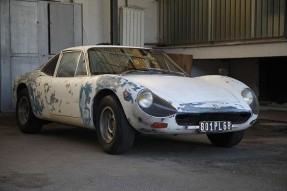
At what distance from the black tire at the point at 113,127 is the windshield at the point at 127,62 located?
2.14 ft

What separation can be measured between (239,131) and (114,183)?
2.59 m

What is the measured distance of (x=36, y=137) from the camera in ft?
Result: 27.4

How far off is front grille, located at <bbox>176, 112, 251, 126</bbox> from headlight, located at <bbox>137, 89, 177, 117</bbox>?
0.50 ft

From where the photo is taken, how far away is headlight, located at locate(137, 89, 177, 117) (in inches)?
240

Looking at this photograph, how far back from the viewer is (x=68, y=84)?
753 cm

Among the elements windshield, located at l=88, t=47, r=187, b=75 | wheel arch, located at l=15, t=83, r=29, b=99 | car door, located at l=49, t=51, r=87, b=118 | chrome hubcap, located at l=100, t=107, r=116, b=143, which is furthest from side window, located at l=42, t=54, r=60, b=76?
chrome hubcap, located at l=100, t=107, r=116, b=143

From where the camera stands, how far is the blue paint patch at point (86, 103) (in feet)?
22.9

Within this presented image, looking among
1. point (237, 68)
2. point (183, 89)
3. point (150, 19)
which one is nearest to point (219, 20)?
point (237, 68)

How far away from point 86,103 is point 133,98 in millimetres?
1061

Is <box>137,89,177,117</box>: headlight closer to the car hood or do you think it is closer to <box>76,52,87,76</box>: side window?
the car hood

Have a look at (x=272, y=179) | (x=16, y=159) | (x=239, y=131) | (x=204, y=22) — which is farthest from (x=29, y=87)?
(x=204, y=22)

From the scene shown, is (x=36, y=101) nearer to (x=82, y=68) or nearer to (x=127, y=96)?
(x=82, y=68)

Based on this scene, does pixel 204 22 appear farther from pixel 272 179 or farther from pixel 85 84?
pixel 272 179

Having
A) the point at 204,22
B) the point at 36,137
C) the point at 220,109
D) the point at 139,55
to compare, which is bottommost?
the point at 36,137
